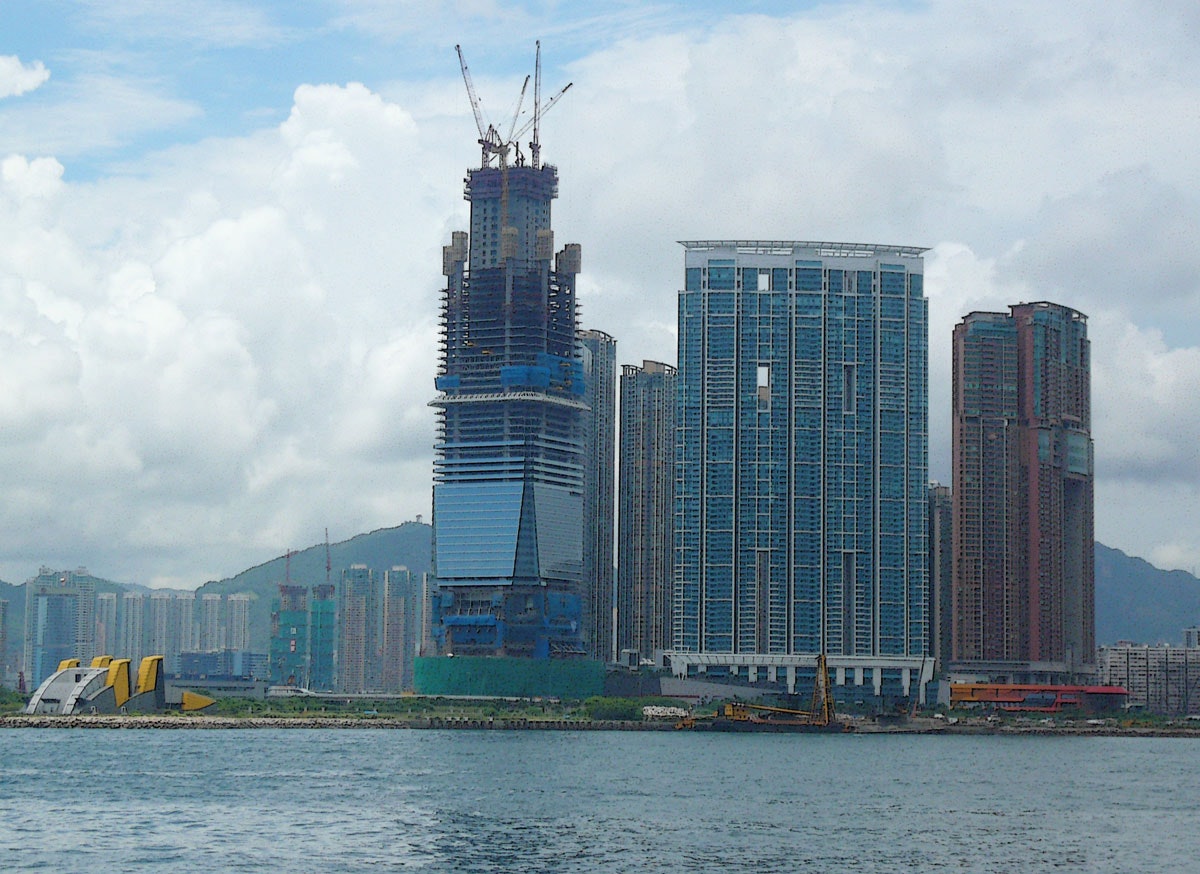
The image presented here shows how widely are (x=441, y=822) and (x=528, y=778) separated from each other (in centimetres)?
4104

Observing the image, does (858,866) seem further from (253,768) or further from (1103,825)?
(253,768)

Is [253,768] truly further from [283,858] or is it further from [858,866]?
[858,866]

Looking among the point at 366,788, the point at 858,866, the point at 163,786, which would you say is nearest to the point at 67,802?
the point at 163,786

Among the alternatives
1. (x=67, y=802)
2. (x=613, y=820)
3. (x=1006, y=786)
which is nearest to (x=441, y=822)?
(x=613, y=820)

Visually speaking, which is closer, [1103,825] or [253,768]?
[1103,825]

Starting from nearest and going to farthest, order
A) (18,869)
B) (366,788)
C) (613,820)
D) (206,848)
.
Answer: (18,869)
(206,848)
(613,820)
(366,788)

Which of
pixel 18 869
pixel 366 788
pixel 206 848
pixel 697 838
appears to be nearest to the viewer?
pixel 18 869

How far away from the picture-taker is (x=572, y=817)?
429 feet

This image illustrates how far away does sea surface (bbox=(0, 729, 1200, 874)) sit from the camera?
109 meters

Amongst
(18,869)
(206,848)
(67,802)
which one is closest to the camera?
(18,869)

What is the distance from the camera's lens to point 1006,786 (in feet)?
557

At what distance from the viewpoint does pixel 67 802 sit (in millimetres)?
138625

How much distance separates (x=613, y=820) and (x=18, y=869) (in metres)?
43.0

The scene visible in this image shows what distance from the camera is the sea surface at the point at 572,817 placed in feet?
356
